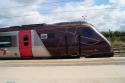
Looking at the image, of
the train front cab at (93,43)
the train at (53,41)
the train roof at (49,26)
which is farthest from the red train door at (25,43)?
the train front cab at (93,43)

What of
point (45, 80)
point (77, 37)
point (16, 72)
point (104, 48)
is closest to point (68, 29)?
point (77, 37)

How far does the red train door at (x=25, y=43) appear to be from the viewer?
75.8 ft

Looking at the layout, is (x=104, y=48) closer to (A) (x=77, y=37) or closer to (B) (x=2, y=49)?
(A) (x=77, y=37)

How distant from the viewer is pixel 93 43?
22016 millimetres

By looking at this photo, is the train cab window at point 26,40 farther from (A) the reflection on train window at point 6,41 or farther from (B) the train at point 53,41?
(A) the reflection on train window at point 6,41

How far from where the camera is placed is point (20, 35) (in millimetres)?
23156

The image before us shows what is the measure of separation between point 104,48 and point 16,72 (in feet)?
34.9

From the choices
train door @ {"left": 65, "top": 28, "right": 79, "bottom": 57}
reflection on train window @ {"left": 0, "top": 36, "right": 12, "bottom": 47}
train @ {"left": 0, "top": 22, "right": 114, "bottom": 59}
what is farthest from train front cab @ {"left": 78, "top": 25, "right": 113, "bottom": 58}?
reflection on train window @ {"left": 0, "top": 36, "right": 12, "bottom": 47}

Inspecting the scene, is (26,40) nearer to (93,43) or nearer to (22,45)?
(22,45)

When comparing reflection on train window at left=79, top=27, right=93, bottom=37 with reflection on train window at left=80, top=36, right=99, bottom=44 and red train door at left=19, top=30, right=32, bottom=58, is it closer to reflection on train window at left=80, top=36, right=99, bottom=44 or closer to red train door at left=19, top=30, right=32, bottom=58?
reflection on train window at left=80, top=36, right=99, bottom=44

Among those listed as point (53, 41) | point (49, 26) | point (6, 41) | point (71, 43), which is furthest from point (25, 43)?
point (71, 43)

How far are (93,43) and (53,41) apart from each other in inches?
108

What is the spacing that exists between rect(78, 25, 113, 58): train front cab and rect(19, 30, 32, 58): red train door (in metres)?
3.60

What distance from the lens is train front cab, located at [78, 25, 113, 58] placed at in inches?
859
